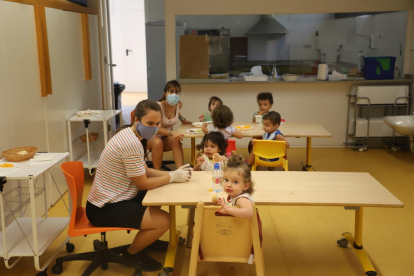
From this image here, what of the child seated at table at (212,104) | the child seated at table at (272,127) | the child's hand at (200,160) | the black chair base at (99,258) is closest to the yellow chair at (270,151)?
the child seated at table at (272,127)

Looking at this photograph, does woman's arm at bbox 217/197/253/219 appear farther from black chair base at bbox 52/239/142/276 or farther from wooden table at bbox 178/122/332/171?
wooden table at bbox 178/122/332/171

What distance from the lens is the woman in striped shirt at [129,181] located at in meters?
2.96

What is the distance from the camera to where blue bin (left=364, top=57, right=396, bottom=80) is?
6.72m

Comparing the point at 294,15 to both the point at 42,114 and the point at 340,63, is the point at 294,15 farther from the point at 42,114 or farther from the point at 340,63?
the point at 42,114

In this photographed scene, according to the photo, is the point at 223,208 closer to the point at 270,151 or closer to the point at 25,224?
Result: the point at 25,224

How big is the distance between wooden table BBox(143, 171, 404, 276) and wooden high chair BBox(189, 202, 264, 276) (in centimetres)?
17

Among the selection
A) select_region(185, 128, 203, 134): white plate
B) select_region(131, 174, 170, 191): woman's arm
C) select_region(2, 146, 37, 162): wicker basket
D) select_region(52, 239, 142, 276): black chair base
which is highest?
select_region(2, 146, 37, 162): wicker basket

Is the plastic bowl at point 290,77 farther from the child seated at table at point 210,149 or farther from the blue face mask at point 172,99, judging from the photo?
the child seated at table at point 210,149

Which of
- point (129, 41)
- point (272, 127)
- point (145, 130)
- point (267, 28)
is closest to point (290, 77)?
point (267, 28)

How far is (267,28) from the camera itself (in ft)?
22.4

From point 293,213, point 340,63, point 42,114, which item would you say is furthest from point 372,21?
point 42,114

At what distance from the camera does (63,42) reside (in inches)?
191

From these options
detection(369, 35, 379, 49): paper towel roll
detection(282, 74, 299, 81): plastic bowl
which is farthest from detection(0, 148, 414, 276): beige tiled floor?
detection(369, 35, 379, 49): paper towel roll

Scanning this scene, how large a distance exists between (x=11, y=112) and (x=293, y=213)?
2.78 meters
